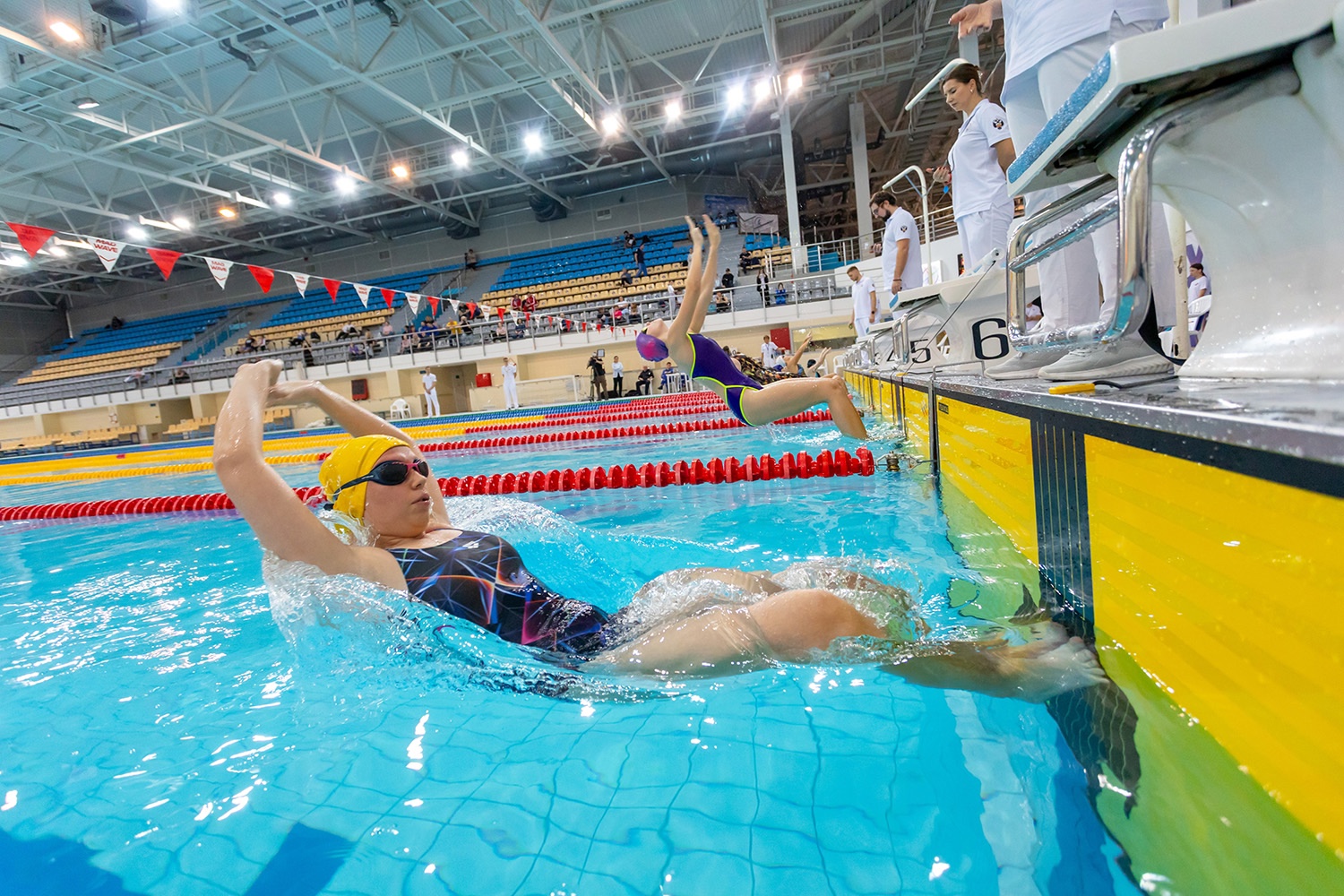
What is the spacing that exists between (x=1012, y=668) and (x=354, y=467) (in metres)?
1.78

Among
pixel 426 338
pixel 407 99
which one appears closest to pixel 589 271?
pixel 426 338

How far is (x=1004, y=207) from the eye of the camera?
13.4 ft

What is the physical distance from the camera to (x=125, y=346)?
27.2 m

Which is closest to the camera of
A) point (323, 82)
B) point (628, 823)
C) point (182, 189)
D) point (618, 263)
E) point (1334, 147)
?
point (1334, 147)

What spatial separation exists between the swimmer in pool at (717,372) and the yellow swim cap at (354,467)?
7.19 ft

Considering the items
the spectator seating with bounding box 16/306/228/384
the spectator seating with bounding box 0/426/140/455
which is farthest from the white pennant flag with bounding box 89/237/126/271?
the spectator seating with bounding box 16/306/228/384

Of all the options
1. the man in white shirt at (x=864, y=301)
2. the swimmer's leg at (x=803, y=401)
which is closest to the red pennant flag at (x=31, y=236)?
the swimmer's leg at (x=803, y=401)

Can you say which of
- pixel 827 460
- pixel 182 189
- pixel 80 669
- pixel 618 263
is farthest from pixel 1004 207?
pixel 182 189

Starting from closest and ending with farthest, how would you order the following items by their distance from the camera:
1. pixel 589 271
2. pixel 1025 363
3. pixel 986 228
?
1. pixel 1025 363
2. pixel 986 228
3. pixel 589 271

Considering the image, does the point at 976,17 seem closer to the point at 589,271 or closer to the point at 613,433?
the point at 613,433

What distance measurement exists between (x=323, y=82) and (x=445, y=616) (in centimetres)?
1625

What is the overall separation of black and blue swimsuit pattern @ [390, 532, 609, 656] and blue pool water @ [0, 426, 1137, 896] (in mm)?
76

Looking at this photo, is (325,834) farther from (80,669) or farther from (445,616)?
(80,669)

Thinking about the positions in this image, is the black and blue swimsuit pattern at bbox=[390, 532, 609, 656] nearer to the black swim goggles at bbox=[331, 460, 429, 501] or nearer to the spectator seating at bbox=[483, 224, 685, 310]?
the black swim goggles at bbox=[331, 460, 429, 501]
